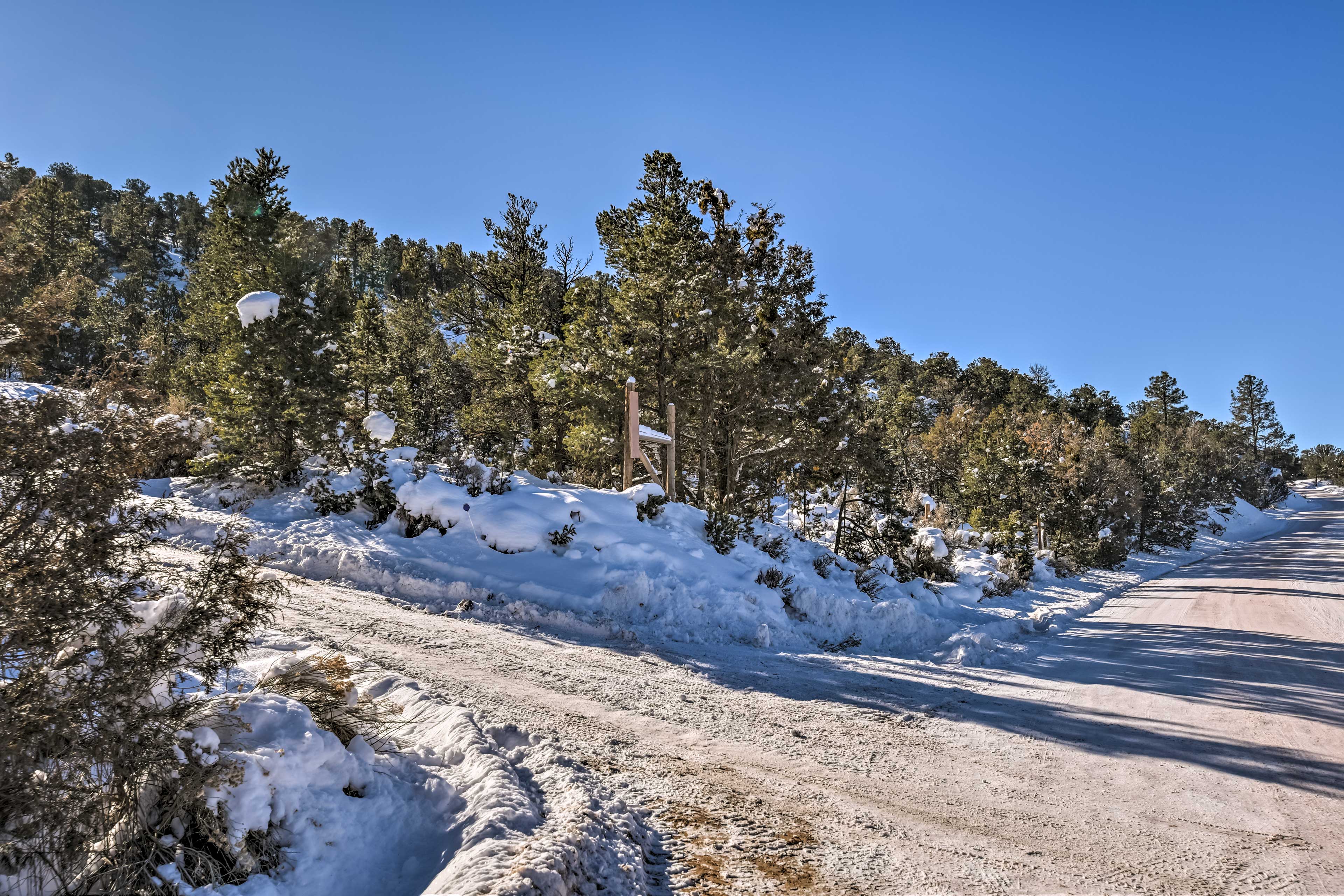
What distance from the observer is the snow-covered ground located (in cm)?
988

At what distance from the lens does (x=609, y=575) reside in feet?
35.1

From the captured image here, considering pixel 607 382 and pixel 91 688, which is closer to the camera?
pixel 91 688

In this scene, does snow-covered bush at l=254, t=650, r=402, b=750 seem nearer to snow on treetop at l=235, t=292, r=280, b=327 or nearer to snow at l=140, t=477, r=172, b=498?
snow at l=140, t=477, r=172, b=498

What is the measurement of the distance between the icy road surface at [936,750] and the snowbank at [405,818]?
1.46ft

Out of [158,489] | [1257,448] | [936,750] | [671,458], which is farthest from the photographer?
[1257,448]

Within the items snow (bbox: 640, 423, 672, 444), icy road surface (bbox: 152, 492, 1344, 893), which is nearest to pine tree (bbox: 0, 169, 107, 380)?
icy road surface (bbox: 152, 492, 1344, 893)

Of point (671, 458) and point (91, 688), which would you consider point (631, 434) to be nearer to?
point (671, 458)

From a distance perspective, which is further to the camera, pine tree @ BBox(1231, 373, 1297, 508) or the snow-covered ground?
pine tree @ BBox(1231, 373, 1297, 508)

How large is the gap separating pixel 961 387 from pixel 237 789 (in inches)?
2468

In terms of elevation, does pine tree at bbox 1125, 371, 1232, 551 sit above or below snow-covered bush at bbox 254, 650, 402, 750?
above

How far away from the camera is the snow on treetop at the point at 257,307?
16.5 m

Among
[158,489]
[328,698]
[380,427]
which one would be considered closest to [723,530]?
[380,427]

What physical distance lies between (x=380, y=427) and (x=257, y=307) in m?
5.00

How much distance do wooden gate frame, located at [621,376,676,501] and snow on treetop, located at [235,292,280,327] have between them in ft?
29.9
